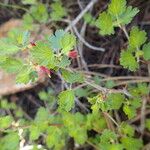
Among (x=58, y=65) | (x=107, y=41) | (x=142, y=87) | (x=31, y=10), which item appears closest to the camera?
(x=58, y=65)

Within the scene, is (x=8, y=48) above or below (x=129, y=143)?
above

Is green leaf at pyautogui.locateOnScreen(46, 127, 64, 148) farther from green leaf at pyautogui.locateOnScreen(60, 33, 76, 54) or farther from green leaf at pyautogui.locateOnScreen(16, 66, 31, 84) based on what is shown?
green leaf at pyautogui.locateOnScreen(60, 33, 76, 54)

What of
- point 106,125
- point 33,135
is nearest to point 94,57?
point 106,125

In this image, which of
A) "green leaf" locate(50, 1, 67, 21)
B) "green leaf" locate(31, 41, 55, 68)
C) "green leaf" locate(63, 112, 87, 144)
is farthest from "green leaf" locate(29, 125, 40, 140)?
"green leaf" locate(50, 1, 67, 21)

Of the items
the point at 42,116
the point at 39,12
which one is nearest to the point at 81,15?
the point at 39,12

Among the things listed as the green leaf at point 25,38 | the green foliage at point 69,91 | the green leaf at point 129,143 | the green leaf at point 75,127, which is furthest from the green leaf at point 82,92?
the green leaf at point 25,38

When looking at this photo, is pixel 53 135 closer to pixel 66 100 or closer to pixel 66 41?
pixel 66 100

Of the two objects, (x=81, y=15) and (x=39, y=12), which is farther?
(x=39, y=12)

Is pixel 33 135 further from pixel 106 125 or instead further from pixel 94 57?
pixel 94 57
